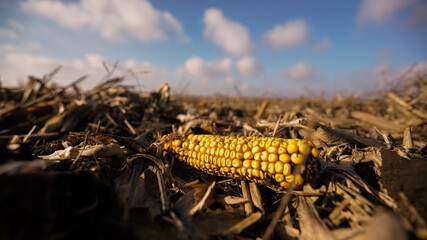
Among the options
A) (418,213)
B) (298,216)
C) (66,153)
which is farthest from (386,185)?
(66,153)

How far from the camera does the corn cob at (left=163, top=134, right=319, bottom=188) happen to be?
1.25m

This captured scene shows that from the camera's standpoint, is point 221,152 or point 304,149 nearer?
point 304,149

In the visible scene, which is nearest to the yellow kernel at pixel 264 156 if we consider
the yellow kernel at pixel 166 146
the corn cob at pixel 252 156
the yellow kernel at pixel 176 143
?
→ the corn cob at pixel 252 156

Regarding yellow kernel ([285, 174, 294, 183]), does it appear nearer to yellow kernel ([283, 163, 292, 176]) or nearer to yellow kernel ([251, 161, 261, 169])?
yellow kernel ([283, 163, 292, 176])

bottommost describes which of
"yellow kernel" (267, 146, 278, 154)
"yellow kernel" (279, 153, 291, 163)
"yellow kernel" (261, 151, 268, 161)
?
"yellow kernel" (261, 151, 268, 161)

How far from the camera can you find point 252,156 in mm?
1392

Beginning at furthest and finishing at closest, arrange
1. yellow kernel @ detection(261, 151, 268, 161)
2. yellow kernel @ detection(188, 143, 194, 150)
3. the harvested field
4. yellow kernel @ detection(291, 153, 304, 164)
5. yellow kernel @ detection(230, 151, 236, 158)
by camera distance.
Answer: yellow kernel @ detection(188, 143, 194, 150)
yellow kernel @ detection(230, 151, 236, 158)
yellow kernel @ detection(261, 151, 268, 161)
yellow kernel @ detection(291, 153, 304, 164)
the harvested field

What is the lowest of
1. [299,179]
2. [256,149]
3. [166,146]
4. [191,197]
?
[191,197]

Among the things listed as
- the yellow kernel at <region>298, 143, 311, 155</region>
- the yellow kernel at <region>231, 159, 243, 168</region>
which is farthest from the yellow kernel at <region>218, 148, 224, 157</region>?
the yellow kernel at <region>298, 143, 311, 155</region>

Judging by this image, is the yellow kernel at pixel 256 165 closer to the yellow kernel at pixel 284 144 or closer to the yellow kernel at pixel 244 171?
the yellow kernel at pixel 244 171

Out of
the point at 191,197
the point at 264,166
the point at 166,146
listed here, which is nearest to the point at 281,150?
the point at 264,166

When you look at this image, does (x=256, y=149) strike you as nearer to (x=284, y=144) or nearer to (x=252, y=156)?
(x=252, y=156)

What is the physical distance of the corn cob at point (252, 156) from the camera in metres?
1.25

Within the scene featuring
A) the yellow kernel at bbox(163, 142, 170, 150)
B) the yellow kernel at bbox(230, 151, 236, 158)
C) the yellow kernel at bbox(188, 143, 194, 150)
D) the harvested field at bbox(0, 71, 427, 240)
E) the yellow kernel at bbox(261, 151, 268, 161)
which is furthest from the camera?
the yellow kernel at bbox(163, 142, 170, 150)
